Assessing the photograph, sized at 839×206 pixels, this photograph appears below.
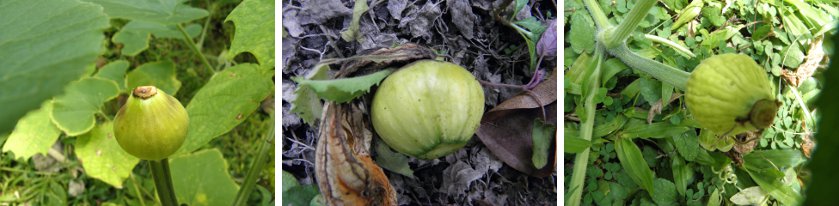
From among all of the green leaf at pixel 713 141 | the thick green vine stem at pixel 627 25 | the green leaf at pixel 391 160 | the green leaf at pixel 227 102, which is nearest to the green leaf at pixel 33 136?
the green leaf at pixel 227 102

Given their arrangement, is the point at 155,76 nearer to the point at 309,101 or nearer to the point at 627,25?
the point at 309,101

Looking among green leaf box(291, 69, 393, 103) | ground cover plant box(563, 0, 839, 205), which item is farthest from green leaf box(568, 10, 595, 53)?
green leaf box(291, 69, 393, 103)

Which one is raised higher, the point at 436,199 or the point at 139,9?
the point at 139,9

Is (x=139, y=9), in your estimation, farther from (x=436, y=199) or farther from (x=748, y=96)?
(x=748, y=96)

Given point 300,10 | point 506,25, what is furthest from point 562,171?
point 300,10

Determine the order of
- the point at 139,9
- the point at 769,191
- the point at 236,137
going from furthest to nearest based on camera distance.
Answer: the point at 236,137 → the point at 769,191 → the point at 139,9

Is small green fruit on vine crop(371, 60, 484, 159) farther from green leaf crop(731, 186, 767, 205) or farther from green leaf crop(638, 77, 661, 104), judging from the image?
green leaf crop(731, 186, 767, 205)

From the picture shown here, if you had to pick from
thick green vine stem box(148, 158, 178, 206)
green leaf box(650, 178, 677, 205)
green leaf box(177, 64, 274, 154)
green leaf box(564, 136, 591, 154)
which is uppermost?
thick green vine stem box(148, 158, 178, 206)

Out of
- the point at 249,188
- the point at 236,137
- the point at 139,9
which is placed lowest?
the point at 236,137
